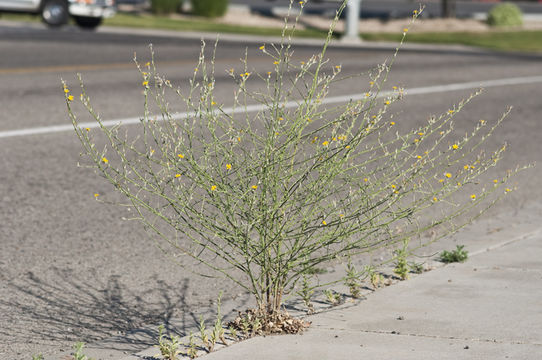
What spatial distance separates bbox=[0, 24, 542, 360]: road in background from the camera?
5059mm

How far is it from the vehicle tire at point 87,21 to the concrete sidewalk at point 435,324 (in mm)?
22836

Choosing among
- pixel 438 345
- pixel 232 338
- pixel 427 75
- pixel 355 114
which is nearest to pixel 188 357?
pixel 232 338

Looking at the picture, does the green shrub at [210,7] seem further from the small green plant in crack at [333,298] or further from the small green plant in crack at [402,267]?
the small green plant in crack at [333,298]

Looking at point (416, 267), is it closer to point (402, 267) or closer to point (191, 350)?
point (402, 267)

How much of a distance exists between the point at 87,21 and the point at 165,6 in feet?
26.4

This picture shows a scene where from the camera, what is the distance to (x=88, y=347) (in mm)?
4500

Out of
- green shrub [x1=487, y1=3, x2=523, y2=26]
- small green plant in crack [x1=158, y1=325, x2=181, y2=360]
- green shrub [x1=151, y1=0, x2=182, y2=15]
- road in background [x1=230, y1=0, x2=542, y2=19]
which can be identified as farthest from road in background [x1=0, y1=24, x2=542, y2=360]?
road in background [x1=230, y1=0, x2=542, y2=19]

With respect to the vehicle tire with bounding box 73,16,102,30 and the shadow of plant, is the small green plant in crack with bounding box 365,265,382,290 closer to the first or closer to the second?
the shadow of plant

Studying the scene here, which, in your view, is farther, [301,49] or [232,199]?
[301,49]

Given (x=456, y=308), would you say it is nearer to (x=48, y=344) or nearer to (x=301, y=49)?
(x=48, y=344)

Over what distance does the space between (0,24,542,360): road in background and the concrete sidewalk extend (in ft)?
2.86

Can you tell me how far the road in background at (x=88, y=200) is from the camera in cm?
506

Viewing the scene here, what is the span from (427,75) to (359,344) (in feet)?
44.6

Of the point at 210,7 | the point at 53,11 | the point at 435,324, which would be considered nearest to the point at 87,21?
the point at 53,11
